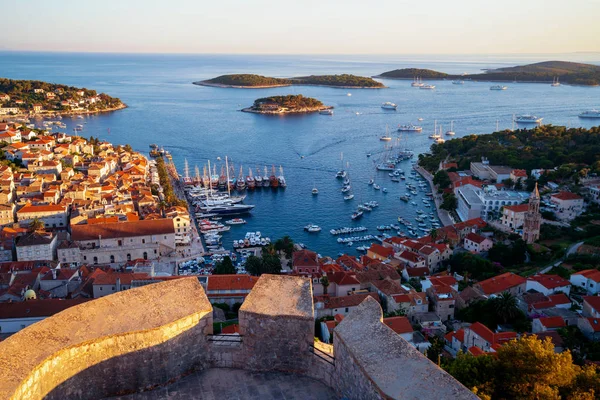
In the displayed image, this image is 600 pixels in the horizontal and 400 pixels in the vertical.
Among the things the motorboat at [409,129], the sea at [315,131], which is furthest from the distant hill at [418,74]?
the motorboat at [409,129]

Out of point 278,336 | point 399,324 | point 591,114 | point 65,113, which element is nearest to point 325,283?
point 399,324

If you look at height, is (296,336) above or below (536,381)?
above

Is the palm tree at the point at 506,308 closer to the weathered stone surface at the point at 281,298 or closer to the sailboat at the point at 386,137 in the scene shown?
the weathered stone surface at the point at 281,298

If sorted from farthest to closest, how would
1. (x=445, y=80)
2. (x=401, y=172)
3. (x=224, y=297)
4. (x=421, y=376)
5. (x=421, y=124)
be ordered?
(x=445, y=80)
(x=421, y=124)
(x=401, y=172)
(x=224, y=297)
(x=421, y=376)

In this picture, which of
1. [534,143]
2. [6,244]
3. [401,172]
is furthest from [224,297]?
[534,143]

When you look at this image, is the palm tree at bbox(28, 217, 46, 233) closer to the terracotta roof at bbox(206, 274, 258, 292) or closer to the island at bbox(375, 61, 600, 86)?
the terracotta roof at bbox(206, 274, 258, 292)

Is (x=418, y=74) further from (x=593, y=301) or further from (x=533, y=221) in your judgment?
(x=593, y=301)

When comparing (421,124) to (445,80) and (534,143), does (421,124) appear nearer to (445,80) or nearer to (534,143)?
(534,143)
